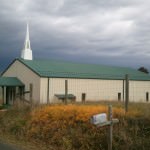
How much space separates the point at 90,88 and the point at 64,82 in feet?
11.4

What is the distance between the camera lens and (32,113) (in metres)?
14.9

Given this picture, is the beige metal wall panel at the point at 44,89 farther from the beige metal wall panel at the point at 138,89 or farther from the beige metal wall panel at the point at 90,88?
the beige metal wall panel at the point at 138,89

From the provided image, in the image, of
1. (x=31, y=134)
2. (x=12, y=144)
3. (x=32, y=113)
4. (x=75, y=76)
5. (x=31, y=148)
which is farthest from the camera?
(x=75, y=76)

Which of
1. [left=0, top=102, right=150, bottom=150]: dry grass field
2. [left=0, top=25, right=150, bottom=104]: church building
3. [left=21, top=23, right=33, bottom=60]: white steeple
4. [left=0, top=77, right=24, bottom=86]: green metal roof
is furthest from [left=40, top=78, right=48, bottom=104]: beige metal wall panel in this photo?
[left=0, top=102, right=150, bottom=150]: dry grass field

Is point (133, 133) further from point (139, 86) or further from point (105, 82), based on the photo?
point (139, 86)

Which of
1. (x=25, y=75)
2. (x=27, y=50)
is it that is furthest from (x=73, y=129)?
(x=27, y=50)

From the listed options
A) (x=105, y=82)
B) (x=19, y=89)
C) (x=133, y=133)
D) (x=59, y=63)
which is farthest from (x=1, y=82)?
(x=133, y=133)

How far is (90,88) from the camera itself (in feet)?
126

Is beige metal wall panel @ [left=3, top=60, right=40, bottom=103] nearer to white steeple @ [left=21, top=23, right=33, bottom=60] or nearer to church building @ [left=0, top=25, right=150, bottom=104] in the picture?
church building @ [left=0, top=25, right=150, bottom=104]

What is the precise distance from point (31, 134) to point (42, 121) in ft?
2.53

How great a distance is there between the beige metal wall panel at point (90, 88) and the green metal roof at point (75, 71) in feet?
1.78

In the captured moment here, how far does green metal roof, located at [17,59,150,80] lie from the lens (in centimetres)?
3672

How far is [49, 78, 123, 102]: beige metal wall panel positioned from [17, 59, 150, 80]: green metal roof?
1.78 feet

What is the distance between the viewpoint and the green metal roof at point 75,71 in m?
36.7
